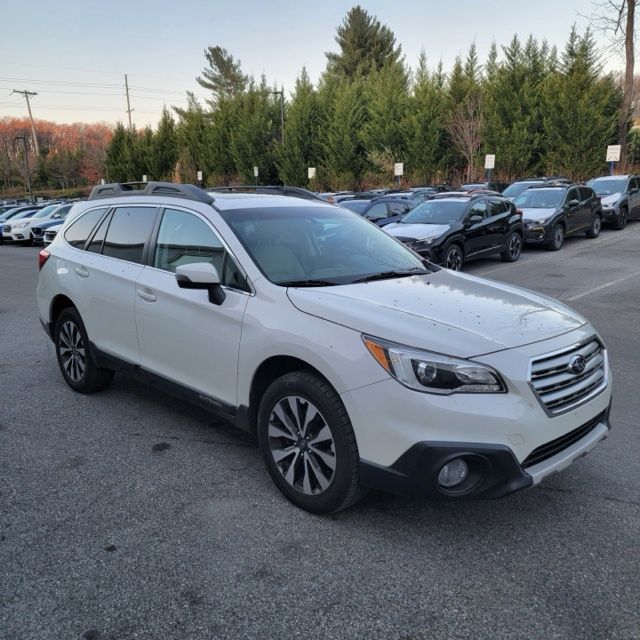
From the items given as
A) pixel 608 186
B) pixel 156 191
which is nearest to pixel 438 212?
pixel 156 191

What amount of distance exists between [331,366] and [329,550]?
89 centimetres

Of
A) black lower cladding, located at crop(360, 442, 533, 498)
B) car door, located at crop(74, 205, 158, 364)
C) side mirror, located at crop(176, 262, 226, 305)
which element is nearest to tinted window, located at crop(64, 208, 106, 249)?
car door, located at crop(74, 205, 158, 364)

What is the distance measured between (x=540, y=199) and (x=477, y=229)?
459 centimetres

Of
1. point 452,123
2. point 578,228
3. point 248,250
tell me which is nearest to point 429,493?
point 248,250

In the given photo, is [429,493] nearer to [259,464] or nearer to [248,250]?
[259,464]

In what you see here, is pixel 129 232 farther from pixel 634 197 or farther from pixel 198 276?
pixel 634 197

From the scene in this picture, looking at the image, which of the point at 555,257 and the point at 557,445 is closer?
the point at 557,445

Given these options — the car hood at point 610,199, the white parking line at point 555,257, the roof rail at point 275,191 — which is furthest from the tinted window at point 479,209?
the roof rail at point 275,191

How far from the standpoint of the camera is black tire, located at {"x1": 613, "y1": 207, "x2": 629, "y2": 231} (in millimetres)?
19016

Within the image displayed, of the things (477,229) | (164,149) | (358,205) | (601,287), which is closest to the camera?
(601,287)

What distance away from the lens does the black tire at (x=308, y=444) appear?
2883mm

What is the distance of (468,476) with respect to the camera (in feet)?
8.93

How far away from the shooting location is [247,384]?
133 inches

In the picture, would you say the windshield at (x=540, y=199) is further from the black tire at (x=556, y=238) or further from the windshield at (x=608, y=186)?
the windshield at (x=608, y=186)
